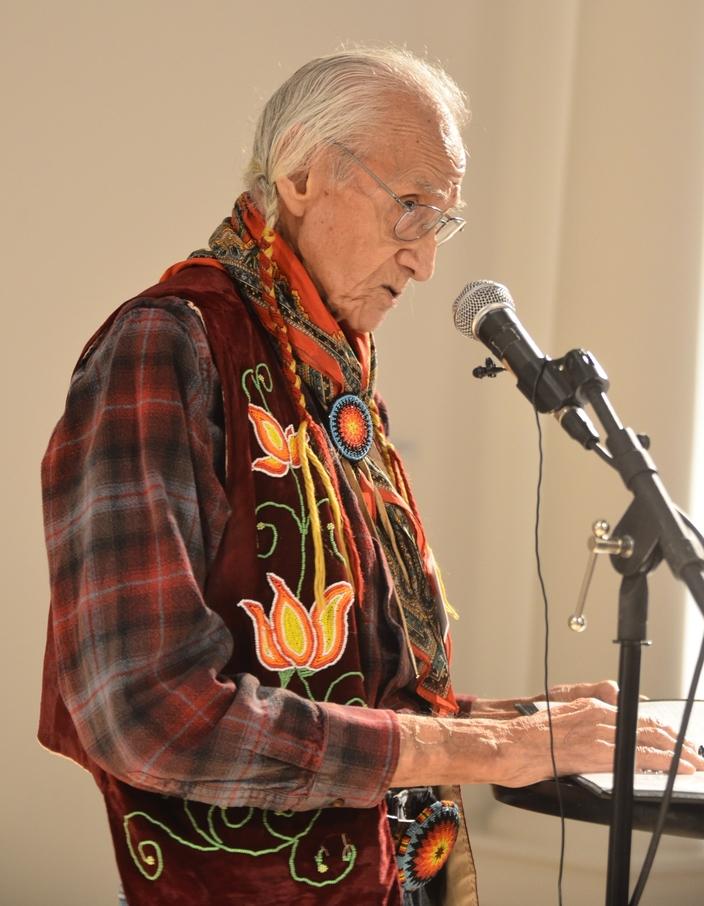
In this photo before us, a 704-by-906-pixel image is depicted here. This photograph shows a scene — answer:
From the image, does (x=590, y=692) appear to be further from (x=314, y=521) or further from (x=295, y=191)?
(x=295, y=191)

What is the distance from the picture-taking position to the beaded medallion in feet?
6.05

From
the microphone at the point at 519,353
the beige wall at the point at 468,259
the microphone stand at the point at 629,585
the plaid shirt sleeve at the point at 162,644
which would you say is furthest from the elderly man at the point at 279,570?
the beige wall at the point at 468,259

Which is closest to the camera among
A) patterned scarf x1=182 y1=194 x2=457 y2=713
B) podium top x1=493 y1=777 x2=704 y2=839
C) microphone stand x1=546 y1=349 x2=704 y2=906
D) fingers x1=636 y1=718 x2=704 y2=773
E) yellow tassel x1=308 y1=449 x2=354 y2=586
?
microphone stand x1=546 y1=349 x2=704 y2=906

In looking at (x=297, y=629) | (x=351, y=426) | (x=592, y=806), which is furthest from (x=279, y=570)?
(x=592, y=806)

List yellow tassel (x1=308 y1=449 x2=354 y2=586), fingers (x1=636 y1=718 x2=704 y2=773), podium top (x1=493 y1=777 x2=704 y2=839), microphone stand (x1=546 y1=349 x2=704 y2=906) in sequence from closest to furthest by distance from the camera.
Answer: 1. microphone stand (x1=546 y1=349 x2=704 y2=906)
2. podium top (x1=493 y1=777 x2=704 y2=839)
3. fingers (x1=636 y1=718 x2=704 y2=773)
4. yellow tassel (x1=308 y1=449 x2=354 y2=586)

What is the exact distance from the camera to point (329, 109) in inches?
72.7

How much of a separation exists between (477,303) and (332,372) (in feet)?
1.28

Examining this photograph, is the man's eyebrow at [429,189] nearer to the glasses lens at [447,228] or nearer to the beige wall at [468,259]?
the glasses lens at [447,228]

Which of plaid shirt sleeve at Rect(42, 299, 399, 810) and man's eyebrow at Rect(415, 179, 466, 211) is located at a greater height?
man's eyebrow at Rect(415, 179, 466, 211)

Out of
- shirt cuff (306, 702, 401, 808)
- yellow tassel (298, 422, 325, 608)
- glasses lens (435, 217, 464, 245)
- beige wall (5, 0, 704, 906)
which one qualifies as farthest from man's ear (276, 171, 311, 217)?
beige wall (5, 0, 704, 906)

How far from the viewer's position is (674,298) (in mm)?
3389

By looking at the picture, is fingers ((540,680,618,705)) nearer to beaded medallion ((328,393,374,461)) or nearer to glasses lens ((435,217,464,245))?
beaded medallion ((328,393,374,461))

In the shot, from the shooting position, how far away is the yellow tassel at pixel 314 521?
163cm

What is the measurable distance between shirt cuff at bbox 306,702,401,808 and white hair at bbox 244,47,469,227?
0.77m
